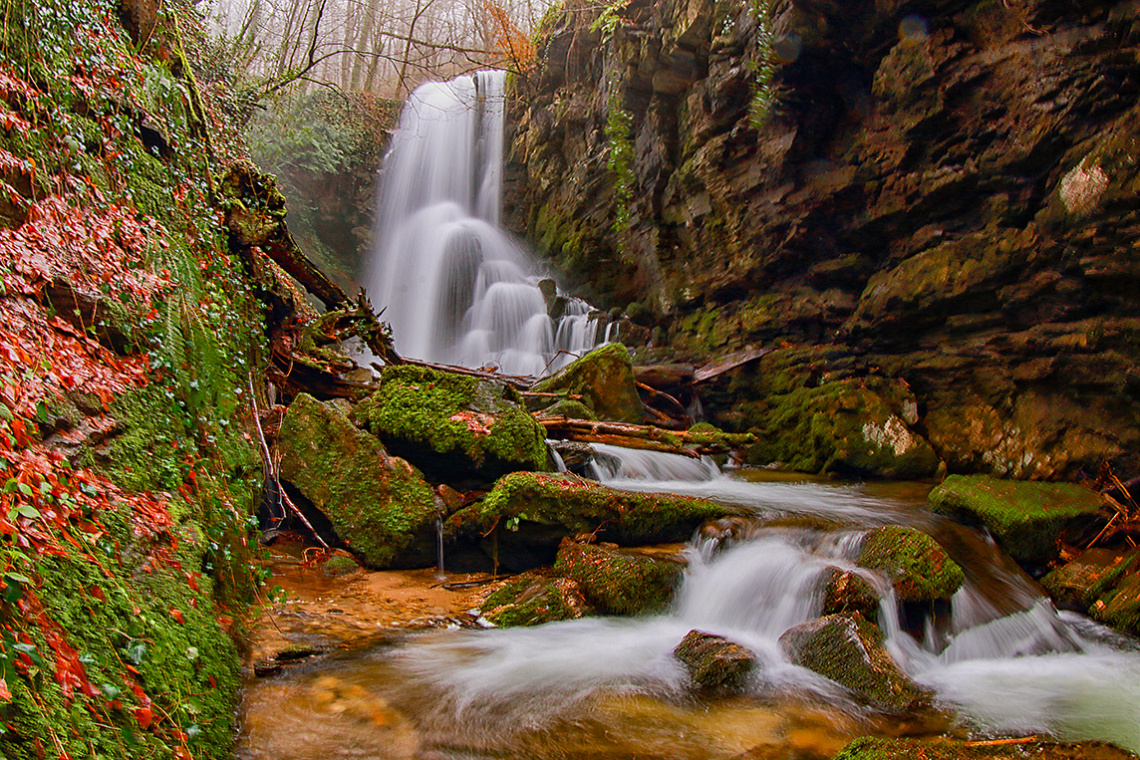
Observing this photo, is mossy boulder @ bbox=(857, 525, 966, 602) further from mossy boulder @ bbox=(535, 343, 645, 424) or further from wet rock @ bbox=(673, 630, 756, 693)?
mossy boulder @ bbox=(535, 343, 645, 424)

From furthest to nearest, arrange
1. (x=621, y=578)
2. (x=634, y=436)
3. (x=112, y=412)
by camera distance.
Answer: (x=634, y=436), (x=621, y=578), (x=112, y=412)

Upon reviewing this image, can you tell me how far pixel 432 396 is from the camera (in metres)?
6.20

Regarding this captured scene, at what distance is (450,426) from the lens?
5.94 m

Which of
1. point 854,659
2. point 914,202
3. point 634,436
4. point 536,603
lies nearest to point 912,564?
point 854,659

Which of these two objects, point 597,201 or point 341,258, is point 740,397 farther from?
point 341,258

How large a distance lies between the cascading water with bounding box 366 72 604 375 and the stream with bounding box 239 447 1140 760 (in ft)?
32.8

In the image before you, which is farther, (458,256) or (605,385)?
(458,256)

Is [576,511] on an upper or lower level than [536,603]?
upper

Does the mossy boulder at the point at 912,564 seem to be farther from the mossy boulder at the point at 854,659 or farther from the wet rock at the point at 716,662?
the wet rock at the point at 716,662

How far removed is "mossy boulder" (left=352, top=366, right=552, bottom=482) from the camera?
5.91 m

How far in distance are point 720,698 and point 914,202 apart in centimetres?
820

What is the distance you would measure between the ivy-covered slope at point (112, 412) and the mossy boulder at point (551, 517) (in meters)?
1.96

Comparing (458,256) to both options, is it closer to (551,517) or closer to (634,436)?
(634,436)

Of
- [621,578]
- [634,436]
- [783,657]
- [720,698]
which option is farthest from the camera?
[634,436]
